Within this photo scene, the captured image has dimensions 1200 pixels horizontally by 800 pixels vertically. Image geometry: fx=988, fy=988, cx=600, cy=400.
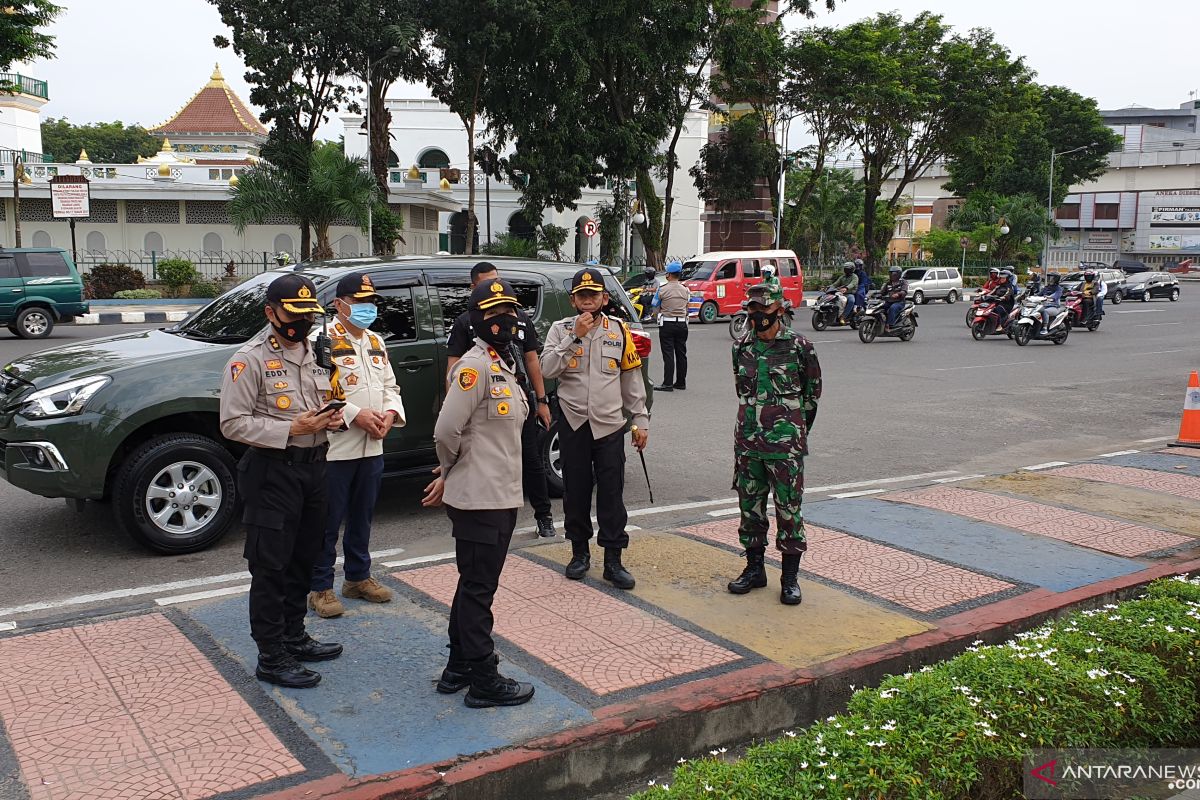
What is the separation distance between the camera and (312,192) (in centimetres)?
2612

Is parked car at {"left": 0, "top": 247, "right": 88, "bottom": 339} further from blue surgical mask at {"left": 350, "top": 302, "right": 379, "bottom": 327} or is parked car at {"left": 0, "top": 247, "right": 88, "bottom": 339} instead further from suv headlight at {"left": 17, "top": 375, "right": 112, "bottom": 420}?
blue surgical mask at {"left": 350, "top": 302, "right": 379, "bottom": 327}

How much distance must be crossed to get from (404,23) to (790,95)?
15.9m

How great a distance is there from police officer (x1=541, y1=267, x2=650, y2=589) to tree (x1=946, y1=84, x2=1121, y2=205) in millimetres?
51259

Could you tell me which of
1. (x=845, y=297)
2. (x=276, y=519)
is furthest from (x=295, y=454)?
(x=845, y=297)

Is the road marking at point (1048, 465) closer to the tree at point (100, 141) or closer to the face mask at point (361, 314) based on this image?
the face mask at point (361, 314)

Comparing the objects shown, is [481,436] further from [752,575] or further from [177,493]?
[177,493]

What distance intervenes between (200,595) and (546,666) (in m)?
2.08

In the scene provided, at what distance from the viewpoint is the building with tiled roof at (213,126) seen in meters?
55.5

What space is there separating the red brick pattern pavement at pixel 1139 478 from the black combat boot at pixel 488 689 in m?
6.28

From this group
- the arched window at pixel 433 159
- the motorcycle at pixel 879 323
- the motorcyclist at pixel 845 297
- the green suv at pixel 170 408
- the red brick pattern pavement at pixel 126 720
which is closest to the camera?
the red brick pattern pavement at pixel 126 720

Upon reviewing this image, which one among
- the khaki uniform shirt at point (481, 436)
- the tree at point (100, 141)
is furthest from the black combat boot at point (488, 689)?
the tree at point (100, 141)

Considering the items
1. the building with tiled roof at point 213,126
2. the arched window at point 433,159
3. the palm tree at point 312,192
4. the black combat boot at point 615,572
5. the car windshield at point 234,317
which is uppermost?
the building with tiled roof at point 213,126

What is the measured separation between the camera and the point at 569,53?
26797 millimetres

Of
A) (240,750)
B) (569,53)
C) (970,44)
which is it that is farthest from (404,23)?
(240,750)
